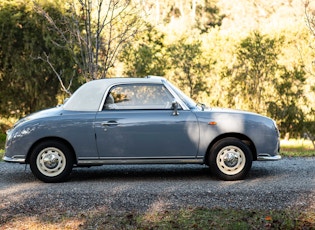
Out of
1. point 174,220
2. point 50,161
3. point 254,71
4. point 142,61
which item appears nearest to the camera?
point 174,220

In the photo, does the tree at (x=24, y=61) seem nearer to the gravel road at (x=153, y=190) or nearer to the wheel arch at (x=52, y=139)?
the gravel road at (x=153, y=190)

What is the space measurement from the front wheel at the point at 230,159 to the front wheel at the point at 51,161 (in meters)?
2.14

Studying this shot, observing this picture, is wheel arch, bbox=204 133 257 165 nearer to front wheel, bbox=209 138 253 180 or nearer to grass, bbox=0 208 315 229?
front wheel, bbox=209 138 253 180

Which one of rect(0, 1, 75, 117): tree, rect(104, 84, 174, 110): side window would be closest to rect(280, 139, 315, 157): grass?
rect(104, 84, 174, 110): side window

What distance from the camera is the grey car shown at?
28.9ft

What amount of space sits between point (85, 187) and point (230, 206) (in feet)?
7.75

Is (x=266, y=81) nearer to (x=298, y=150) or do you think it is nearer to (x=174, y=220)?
(x=298, y=150)

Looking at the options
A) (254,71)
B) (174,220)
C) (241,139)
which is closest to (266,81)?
A: (254,71)

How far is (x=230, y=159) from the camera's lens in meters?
8.91

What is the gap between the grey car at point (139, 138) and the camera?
8.81m

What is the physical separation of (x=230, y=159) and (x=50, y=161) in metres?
2.66

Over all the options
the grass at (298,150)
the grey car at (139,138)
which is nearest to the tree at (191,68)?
the grass at (298,150)

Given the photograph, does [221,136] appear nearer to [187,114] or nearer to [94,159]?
[187,114]

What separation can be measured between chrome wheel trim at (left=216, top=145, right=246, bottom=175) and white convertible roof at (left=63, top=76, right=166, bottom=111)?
1.44m
